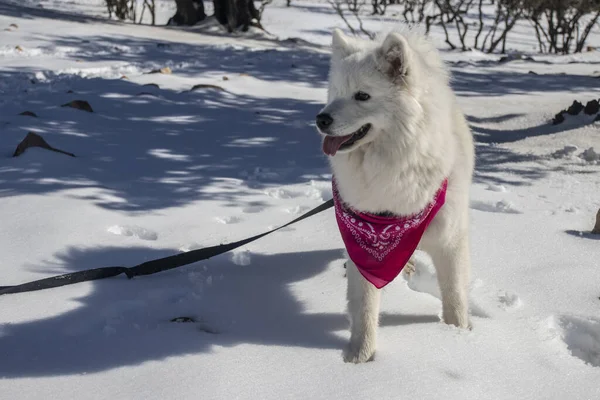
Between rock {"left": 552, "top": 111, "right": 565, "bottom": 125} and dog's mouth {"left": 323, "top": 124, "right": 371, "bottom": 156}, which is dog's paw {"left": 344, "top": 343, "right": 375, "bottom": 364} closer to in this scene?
dog's mouth {"left": 323, "top": 124, "right": 371, "bottom": 156}

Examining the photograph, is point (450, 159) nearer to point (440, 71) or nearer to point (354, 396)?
point (440, 71)

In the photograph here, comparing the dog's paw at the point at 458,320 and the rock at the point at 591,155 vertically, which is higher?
the rock at the point at 591,155

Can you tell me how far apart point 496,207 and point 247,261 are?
198cm

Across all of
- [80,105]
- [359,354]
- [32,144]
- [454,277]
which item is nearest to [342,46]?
[454,277]

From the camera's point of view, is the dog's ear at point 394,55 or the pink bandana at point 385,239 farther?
the pink bandana at point 385,239

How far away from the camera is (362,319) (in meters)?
2.82

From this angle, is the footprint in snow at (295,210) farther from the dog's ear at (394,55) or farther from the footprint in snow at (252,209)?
the dog's ear at (394,55)

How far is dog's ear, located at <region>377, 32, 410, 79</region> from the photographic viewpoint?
101 inches

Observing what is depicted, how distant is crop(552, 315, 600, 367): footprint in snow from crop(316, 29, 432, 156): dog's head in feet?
4.41

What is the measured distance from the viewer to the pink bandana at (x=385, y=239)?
2.76 m

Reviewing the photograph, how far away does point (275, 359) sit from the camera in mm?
2674

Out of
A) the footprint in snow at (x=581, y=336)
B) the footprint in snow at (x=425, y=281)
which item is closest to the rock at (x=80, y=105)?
the footprint in snow at (x=425, y=281)

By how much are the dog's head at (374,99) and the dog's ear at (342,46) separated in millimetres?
123

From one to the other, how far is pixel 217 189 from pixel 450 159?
2.65 meters
